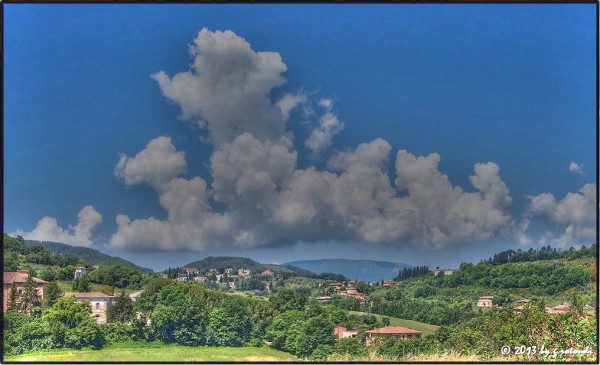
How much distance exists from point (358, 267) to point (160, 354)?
3535 millimetres

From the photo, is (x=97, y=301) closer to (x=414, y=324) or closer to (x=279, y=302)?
(x=279, y=302)

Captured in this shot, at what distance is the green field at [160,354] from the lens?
476 inches

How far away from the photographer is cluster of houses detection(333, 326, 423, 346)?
41.1 feet

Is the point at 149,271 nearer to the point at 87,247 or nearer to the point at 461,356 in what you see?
the point at 87,247

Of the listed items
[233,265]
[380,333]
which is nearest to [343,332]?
[380,333]

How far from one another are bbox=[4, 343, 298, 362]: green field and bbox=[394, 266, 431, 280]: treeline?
2322mm

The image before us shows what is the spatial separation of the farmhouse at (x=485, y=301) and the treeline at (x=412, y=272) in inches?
39.7

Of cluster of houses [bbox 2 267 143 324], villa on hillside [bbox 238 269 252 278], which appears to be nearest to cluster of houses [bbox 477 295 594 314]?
villa on hillside [bbox 238 269 252 278]

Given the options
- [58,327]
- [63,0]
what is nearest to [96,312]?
[58,327]

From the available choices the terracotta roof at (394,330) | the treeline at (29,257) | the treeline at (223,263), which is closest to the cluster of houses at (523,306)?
the terracotta roof at (394,330)

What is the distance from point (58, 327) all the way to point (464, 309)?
6.66 metres

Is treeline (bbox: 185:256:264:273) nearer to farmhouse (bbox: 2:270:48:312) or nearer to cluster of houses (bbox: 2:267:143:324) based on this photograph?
cluster of houses (bbox: 2:267:143:324)

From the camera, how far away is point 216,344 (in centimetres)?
1270

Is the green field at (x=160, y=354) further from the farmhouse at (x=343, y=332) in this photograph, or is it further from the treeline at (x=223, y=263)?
the treeline at (x=223, y=263)
